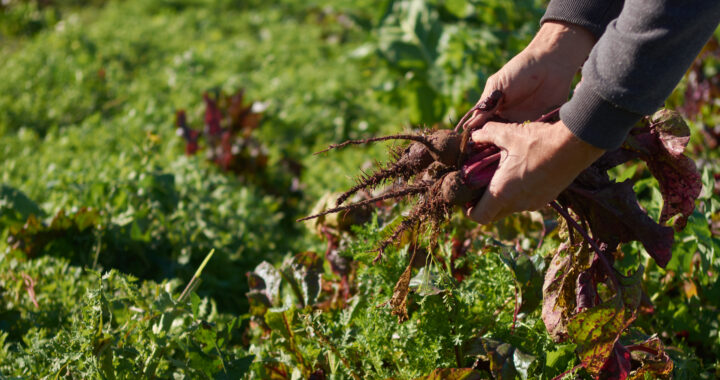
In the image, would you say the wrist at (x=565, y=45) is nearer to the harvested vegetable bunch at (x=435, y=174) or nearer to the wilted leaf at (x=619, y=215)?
the harvested vegetable bunch at (x=435, y=174)

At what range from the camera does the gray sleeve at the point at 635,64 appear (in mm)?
1267

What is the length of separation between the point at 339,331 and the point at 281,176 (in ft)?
7.75

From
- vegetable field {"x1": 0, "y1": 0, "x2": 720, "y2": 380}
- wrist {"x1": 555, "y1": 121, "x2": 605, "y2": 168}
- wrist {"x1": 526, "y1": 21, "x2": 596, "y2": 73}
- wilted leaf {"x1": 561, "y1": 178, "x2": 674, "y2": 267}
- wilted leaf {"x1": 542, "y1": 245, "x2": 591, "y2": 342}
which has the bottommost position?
vegetable field {"x1": 0, "y1": 0, "x2": 720, "y2": 380}

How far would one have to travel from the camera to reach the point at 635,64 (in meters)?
1.29

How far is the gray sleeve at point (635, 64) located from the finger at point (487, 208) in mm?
284

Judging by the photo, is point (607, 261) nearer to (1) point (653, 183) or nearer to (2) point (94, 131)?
(1) point (653, 183)

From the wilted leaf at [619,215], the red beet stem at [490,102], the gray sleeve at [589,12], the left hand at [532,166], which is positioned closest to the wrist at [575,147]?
the left hand at [532,166]

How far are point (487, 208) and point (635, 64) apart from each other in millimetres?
521

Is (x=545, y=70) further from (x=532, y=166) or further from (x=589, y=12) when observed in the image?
(x=532, y=166)

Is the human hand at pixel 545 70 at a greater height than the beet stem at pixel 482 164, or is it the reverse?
the human hand at pixel 545 70

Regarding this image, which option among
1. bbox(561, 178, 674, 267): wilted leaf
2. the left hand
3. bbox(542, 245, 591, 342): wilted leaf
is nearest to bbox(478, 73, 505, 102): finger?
the left hand

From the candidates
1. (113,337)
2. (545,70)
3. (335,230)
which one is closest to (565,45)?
(545,70)

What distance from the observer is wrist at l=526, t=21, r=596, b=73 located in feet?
5.81

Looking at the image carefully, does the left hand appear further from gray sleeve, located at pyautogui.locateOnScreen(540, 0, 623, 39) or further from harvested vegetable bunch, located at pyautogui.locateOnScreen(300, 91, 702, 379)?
gray sleeve, located at pyautogui.locateOnScreen(540, 0, 623, 39)
